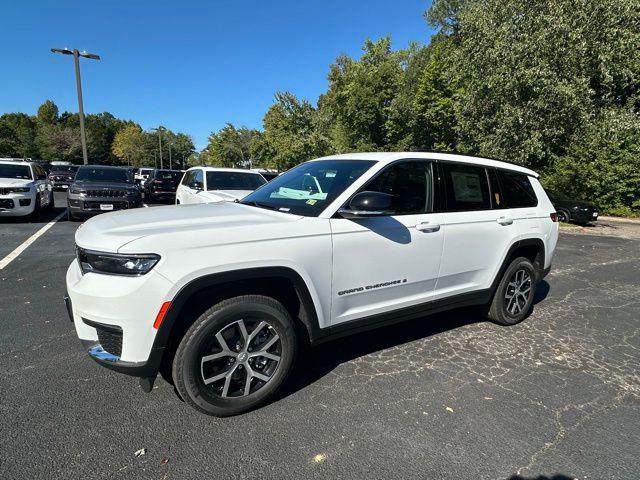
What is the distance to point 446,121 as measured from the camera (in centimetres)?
3188

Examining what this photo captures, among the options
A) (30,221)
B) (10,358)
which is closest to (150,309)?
(10,358)

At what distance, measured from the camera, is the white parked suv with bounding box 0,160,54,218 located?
32.4ft

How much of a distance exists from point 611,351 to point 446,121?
30967 millimetres

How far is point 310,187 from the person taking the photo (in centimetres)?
338

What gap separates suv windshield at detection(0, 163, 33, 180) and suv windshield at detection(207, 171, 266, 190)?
5705mm

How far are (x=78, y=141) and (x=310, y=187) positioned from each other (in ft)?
230

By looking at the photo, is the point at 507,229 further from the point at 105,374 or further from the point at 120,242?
the point at 105,374

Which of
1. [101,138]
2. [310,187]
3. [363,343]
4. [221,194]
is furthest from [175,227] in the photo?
[101,138]

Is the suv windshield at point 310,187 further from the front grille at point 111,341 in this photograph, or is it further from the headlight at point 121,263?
the front grille at point 111,341

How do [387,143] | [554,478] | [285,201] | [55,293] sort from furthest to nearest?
[387,143]
[55,293]
[285,201]
[554,478]

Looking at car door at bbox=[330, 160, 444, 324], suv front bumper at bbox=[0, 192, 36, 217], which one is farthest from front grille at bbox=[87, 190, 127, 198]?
car door at bbox=[330, 160, 444, 324]

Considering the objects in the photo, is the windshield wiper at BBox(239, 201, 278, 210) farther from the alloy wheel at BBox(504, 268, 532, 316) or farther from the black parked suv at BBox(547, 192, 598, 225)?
the black parked suv at BBox(547, 192, 598, 225)

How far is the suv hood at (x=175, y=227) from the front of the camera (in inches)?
92.5

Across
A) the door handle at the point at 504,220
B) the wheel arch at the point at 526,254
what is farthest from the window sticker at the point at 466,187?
the wheel arch at the point at 526,254
